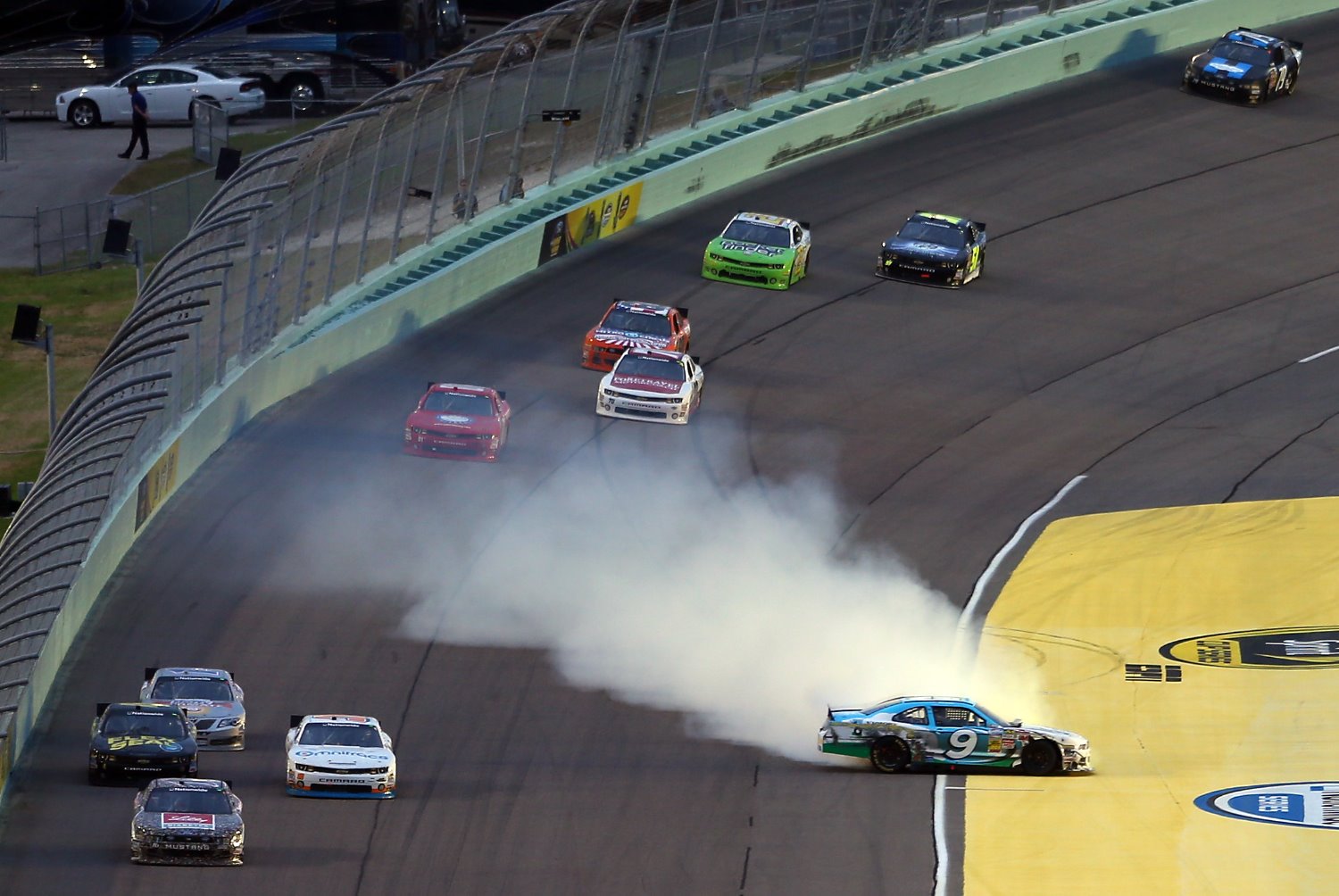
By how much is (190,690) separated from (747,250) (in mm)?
19147

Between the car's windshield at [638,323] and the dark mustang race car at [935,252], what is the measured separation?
6.86 meters

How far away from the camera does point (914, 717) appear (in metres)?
26.7

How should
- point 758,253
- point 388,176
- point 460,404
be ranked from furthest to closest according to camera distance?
point 758,253 < point 388,176 < point 460,404

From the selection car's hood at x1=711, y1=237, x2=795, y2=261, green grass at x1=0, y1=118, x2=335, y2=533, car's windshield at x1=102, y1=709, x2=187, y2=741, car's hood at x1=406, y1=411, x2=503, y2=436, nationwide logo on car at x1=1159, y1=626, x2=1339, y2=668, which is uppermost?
nationwide logo on car at x1=1159, y1=626, x2=1339, y2=668

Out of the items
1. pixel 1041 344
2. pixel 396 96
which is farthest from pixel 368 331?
pixel 1041 344

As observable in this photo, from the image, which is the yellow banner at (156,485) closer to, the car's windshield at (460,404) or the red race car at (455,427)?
the red race car at (455,427)

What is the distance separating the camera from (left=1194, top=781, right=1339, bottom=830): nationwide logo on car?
85.0 ft

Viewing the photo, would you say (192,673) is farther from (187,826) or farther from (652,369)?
(652,369)

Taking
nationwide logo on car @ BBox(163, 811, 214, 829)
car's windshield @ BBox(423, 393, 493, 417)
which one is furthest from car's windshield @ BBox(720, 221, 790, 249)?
nationwide logo on car @ BBox(163, 811, 214, 829)

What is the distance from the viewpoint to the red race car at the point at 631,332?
126 ft

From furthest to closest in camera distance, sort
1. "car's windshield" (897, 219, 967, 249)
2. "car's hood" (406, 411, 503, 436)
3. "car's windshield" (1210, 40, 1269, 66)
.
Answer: "car's windshield" (1210, 40, 1269, 66)
"car's windshield" (897, 219, 967, 249)
"car's hood" (406, 411, 503, 436)

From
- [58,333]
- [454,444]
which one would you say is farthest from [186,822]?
[58,333]

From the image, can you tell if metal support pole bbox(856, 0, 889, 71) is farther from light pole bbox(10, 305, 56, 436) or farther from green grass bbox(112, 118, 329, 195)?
light pole bbox(10, 305, 56, 436)

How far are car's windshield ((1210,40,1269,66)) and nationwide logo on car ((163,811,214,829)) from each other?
3704 cm
